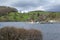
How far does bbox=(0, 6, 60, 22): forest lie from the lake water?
12 cm

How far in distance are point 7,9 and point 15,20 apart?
0.41m

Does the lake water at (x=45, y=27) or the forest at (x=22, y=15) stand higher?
the forest at (x=22, y=15)

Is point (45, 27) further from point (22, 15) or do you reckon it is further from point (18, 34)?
point (18, 34)

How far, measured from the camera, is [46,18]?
4.43 meters

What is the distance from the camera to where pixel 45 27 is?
4.38m

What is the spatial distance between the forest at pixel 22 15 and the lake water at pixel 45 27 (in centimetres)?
12

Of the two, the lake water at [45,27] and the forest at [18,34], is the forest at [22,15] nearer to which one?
the lake water at [45,27]

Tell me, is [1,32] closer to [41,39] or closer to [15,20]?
[15,20]

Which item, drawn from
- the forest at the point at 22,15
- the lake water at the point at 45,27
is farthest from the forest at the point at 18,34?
the forest at the point at 22,15

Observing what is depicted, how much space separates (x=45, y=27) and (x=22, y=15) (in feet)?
2.56

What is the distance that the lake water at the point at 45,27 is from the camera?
4.18 m

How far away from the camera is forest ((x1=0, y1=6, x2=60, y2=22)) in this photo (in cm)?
426

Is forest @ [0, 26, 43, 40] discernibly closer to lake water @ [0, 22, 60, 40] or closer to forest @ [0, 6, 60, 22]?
lake water @ [0, 22, 60, 40]

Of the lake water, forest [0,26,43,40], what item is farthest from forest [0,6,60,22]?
forest [0,26,43,40]
